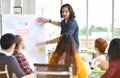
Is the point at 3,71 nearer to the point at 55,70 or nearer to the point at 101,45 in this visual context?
the point at 55,70

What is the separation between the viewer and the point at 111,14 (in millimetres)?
7348

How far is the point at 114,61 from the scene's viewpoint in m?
2.57

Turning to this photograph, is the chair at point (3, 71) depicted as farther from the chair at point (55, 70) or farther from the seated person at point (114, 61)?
the seated person at point (114, 61)

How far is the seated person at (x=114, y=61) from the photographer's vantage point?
2506 mm

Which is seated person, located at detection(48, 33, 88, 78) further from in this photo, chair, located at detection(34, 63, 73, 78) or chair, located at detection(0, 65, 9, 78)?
chair, located at detection(0, 65, 9, 78)

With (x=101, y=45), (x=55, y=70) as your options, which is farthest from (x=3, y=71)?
(x=101, y=45)

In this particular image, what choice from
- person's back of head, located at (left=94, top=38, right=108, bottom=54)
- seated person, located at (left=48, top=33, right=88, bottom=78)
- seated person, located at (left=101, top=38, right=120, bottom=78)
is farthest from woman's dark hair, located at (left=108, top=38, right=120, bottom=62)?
person's back of head, located at (left=94, top=38, right=108, bottom=54)

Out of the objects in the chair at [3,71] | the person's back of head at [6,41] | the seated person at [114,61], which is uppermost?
the person's back of head at [6,41]

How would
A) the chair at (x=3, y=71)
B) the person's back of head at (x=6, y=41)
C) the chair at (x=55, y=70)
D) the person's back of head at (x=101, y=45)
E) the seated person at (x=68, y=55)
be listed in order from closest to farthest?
1. the chair at (x=55, y=70)
2. the seated person at (x=68, y=55)
3. the chair at (x=3, y=71)
4. the person's back of head at (x=6, y=41)
5. the person's back of head at (x=101, y=45)

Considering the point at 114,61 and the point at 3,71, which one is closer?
the point at 114,61

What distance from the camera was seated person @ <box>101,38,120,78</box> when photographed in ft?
8.22

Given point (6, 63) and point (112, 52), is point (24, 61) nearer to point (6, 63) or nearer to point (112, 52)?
point (6, 63)

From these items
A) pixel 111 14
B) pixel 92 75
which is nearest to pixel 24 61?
pixel 92 75

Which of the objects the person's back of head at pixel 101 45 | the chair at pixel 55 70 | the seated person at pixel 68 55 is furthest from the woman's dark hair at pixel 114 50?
the person's back of head at pixel 101 45
